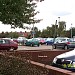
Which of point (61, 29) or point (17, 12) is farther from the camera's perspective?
point (61, 29)

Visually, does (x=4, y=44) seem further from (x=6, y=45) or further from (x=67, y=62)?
(x=67, y=62)

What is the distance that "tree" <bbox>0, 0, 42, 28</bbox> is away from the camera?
8258 millimetres

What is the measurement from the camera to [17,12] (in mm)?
8680

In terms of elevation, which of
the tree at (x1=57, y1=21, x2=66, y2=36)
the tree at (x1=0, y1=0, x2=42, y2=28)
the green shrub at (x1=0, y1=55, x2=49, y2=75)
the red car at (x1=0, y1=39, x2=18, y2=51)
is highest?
the tree at (x1=57, y1=21, x2=66, y2=36)

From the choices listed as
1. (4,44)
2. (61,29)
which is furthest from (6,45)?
(61,29)

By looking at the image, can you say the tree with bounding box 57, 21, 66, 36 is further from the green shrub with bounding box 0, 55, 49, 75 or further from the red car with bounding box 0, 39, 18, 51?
the green shrub with bounding box 0, 55, 49, 75

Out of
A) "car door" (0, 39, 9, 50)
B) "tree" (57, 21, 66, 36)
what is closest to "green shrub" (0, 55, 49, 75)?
"car door" (0, 39, 9, 50)

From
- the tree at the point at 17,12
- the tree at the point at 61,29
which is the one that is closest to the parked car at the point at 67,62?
the tree at the point at 17,12

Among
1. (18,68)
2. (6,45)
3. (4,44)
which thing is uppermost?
(4,44)

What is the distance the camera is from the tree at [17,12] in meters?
8.26

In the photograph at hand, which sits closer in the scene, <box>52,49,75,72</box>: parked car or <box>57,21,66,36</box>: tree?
<box>52,49,75,72</box>: parked car

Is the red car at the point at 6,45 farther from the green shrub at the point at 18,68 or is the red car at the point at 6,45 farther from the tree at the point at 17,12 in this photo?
the green shrub at the point at 18,68

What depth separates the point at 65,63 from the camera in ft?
27.2

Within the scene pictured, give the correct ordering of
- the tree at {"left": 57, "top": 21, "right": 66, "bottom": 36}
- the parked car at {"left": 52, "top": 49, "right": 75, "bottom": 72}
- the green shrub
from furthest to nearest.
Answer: the tree at {"left": 57, "top": 21, "right": 66, "bottom": 36}
the parked car at {"left": 52, "top": 49, "right": 75, "bottom": 72}
the green shrub
